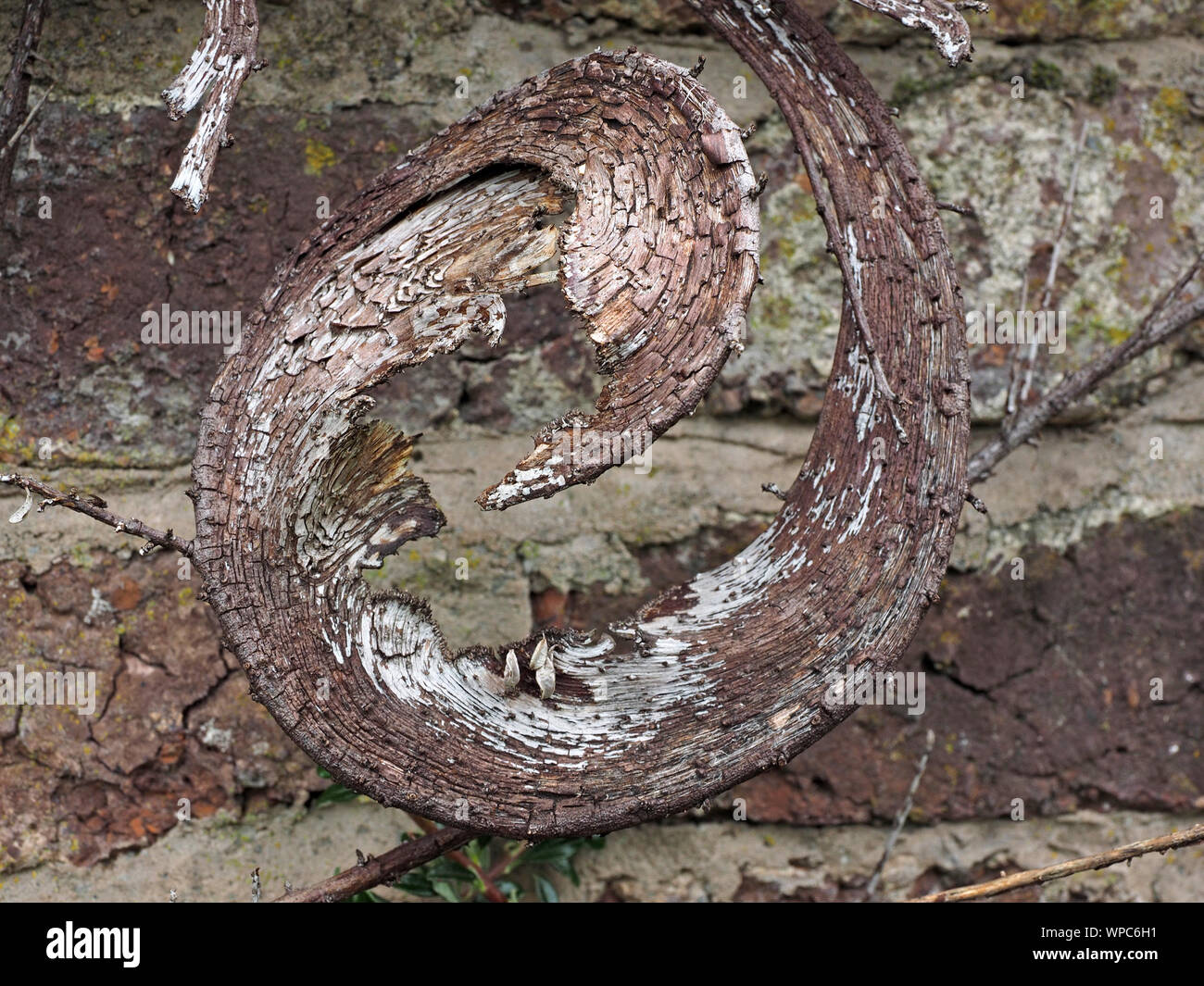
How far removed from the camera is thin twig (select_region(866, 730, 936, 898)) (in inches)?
43.5

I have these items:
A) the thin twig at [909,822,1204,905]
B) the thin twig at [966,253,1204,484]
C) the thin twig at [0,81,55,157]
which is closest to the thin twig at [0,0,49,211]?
the thin twig at [0,81,55,157]

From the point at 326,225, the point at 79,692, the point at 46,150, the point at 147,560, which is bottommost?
the point at 79,692

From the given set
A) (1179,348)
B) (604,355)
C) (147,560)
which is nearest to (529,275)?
(604,355)

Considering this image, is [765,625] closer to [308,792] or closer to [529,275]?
[529,275]

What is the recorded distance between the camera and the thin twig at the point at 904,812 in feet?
3.63

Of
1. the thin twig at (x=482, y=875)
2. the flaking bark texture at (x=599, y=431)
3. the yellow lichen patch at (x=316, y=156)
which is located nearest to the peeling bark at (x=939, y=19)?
the flaking bark texture at (x=599, y=431)

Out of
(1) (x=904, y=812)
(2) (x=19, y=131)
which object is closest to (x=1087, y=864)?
(1) (x=904, y=812)

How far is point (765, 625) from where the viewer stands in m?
0.83

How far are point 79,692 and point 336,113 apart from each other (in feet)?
1.94

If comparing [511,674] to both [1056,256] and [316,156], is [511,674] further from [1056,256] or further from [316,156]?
[1056,256]

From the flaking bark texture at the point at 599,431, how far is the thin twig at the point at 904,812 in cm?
38

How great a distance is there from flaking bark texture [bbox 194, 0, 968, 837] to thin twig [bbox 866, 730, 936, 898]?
0.38 metres

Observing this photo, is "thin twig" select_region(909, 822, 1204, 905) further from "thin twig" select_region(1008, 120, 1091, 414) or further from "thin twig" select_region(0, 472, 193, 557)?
"thin twig" select_region(0, 472, 193, 557)

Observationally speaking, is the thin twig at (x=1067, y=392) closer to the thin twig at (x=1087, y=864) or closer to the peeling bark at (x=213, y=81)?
the thin twig at (x=1087, y=864)
